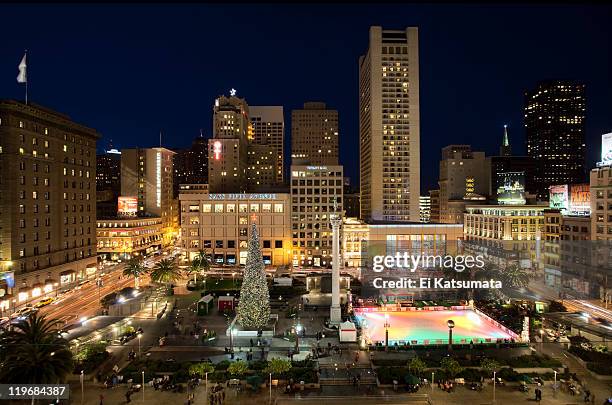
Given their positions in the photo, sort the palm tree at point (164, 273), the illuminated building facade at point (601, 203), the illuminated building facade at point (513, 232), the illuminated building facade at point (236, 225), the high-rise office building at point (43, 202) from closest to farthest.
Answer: the high-rise office building at point (43, 202), the illuminated building facade at point (601, 203), the palm tree at point (164, 273), the illuminated building facade at point (513, 232), the illuminated building facade at point (236, 225)

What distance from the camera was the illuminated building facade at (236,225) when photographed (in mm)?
109562

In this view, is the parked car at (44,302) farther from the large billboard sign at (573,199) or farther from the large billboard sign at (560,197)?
the large billboard sign at (560,197)

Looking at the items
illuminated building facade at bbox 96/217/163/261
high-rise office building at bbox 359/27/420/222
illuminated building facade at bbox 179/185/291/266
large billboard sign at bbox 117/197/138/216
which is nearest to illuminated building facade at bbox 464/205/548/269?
high-rise office building at bbox 359/27/420/222

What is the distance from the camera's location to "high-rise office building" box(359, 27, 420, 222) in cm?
13888

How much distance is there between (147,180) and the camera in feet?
480

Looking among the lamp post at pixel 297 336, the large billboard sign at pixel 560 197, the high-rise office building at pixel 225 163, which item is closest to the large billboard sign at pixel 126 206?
the high-rise office building at pixel 225 163

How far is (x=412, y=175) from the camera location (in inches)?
5492

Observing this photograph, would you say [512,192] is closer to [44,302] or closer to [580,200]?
[580,200]

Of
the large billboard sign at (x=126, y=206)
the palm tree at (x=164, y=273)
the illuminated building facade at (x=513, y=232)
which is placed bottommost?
the palm tree at (x=164, y=273)

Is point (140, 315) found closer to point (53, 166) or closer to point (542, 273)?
point (53, 166)

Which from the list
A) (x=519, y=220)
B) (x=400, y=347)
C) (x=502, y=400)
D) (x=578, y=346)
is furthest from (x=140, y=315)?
(x=519, y=220)

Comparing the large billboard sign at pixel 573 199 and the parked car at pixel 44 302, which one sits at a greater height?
the large billboard sign at pixel 573 199

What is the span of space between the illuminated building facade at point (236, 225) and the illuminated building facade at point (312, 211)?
2703 millimetres

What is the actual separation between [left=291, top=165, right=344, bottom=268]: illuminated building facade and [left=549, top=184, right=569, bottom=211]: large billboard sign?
2033 inches
